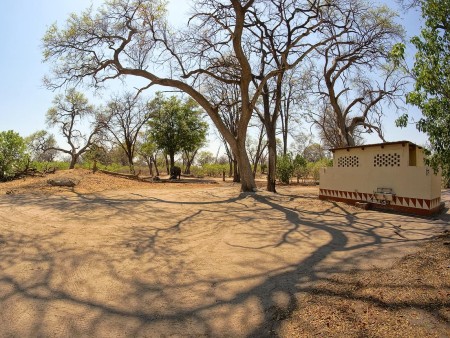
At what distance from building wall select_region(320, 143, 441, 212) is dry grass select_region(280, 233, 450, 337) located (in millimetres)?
6624

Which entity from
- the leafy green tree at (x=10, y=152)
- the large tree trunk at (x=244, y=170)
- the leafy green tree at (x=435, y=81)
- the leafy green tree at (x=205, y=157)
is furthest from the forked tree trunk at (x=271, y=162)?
the leafy green tree at (x=205, y=157)

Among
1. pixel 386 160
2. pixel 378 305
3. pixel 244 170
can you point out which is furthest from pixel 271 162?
pixel 378 305

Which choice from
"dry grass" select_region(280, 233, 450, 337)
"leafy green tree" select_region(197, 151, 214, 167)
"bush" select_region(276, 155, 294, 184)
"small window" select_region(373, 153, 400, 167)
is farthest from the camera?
"leafy green tree" select_region(197, 151, 214, 167)

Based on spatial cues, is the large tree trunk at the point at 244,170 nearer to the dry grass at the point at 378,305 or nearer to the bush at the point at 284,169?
the dry grass at the point at 378,305

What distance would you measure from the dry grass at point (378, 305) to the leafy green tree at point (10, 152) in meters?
16.7

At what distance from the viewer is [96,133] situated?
3388 cm

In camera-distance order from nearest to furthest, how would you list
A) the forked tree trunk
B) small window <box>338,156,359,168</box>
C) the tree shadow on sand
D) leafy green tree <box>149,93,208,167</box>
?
the tree shadow on sand < small window <box>338,156,359,168</box> < the forked tree trunk < leafy green tree <box>149,93,208,167</box>

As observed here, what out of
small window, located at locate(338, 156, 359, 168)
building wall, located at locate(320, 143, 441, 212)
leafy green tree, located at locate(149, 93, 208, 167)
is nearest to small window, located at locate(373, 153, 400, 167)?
building wall, located at locate(320, 143, 441, 212)

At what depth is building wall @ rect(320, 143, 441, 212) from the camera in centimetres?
1021

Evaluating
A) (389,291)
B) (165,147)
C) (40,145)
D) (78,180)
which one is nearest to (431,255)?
(389,291)

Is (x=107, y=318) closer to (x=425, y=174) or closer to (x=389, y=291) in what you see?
(x=389, y=291)

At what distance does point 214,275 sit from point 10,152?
1555 centimetres

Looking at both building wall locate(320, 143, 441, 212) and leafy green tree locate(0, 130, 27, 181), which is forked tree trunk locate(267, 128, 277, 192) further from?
leafy green tree locate(0, 130, 27, 181)

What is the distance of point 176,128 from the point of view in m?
29.0
